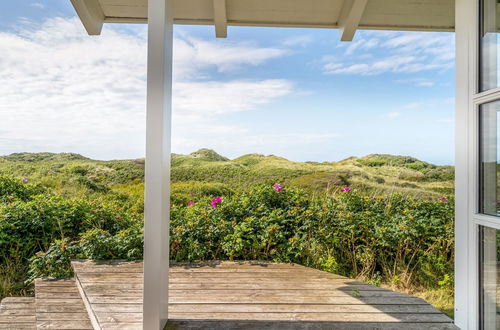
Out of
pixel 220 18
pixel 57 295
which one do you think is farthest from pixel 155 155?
pixel 57 295

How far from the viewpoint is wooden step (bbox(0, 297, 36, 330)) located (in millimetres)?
2042

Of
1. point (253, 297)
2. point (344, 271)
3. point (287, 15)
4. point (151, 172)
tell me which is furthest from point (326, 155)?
point (151, 172)

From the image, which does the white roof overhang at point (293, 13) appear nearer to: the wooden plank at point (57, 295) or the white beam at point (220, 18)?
the white beam at point (220, 18)

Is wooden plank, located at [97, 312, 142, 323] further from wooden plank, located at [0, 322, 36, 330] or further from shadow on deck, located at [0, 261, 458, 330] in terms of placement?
wooden plank, located at [0, 322, 36, 330]

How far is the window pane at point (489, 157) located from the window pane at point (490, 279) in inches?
4.0

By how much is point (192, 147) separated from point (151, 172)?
4351mm

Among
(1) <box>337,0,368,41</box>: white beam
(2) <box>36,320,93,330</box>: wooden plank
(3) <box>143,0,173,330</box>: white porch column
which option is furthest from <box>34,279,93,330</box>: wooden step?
(1) <box>337,0,368,41</box>: white beam

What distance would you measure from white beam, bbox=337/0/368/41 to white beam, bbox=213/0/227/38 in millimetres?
849

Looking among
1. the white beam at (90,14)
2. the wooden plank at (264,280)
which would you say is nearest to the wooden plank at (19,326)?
the wooden plank at (264,280)

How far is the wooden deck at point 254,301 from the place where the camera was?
5.05 feet

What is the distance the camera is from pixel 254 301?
1.78m

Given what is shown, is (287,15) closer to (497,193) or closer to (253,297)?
(497,193)

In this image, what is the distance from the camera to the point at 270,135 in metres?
5.33

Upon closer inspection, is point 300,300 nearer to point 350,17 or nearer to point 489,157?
point 489,157
